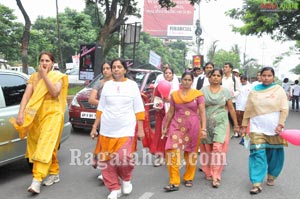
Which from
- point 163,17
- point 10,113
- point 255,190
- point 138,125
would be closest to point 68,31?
point 163,17

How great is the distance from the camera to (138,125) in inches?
177

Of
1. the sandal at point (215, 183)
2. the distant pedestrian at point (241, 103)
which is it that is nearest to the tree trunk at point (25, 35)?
the distant pedestrian at point (241, 103)

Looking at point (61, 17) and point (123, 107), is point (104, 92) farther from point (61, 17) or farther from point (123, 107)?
point (61, 17)

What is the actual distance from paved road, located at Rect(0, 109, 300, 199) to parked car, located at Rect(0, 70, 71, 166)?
40 cm

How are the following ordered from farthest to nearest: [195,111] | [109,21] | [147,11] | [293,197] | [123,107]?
[147,11]
[109,21]
[195,111]
[293,197]
[123,107]

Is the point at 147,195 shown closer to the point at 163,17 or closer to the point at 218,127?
the point at 218,127

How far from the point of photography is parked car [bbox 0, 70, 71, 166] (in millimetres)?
4746

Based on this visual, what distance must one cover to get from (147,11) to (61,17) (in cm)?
2899

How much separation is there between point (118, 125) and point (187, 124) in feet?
3.40

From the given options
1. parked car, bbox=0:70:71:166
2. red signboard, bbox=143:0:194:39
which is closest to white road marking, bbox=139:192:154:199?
parked car, bbox=0:70:71:166

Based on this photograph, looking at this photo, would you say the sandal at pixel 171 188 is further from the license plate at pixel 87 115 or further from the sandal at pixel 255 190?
the license plate at pixel 87 115

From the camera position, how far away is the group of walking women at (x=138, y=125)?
4344 millimetres

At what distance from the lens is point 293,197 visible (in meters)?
4.66

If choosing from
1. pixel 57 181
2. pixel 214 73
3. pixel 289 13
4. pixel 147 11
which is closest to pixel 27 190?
pixel 57 181
